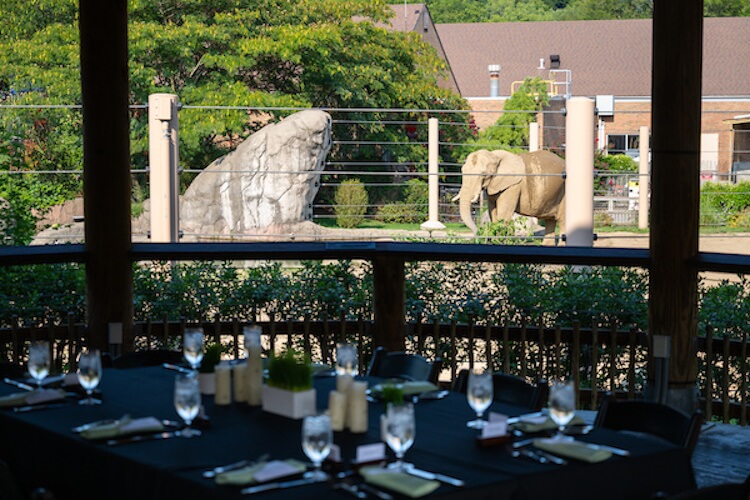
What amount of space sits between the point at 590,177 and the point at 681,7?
454 centimetres

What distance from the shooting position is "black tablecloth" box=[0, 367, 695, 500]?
284 centimetres

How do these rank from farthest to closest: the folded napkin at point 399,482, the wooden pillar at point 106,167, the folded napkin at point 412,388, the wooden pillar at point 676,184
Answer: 1. the wooden pillar at point 106,167
2. the wooden pillar at point 676,184
3. the folded napkin at point 412,388
4. the folded napkin at point 399,482

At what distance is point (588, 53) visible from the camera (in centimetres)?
3325

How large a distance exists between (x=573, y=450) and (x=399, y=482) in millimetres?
596

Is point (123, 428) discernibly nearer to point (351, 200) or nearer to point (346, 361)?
point (346, 361)

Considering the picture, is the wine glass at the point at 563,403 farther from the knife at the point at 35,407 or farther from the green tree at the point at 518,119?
the green tree at the point at 518,119

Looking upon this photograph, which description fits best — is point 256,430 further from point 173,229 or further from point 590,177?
point 590,177

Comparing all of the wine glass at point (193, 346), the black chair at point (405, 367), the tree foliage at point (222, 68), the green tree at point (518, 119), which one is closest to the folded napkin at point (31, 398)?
the wine glass at point (193, 346)

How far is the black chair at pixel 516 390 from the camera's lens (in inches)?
152

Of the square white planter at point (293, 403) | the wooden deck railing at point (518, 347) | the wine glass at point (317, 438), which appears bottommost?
the wooden deck railing at point (518, 347)

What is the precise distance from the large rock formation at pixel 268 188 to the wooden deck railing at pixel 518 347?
35.9ft

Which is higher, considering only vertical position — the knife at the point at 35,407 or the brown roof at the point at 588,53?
the brown roof at the point at 588,53

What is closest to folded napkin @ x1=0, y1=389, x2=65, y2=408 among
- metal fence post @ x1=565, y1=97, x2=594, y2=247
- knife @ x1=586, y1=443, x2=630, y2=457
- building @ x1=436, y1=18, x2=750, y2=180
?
knife @ x1=586, y1=443, x2=630, y2=457

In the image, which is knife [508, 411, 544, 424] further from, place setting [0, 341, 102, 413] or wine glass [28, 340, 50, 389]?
wine glass [28, 340, 50, 389]
